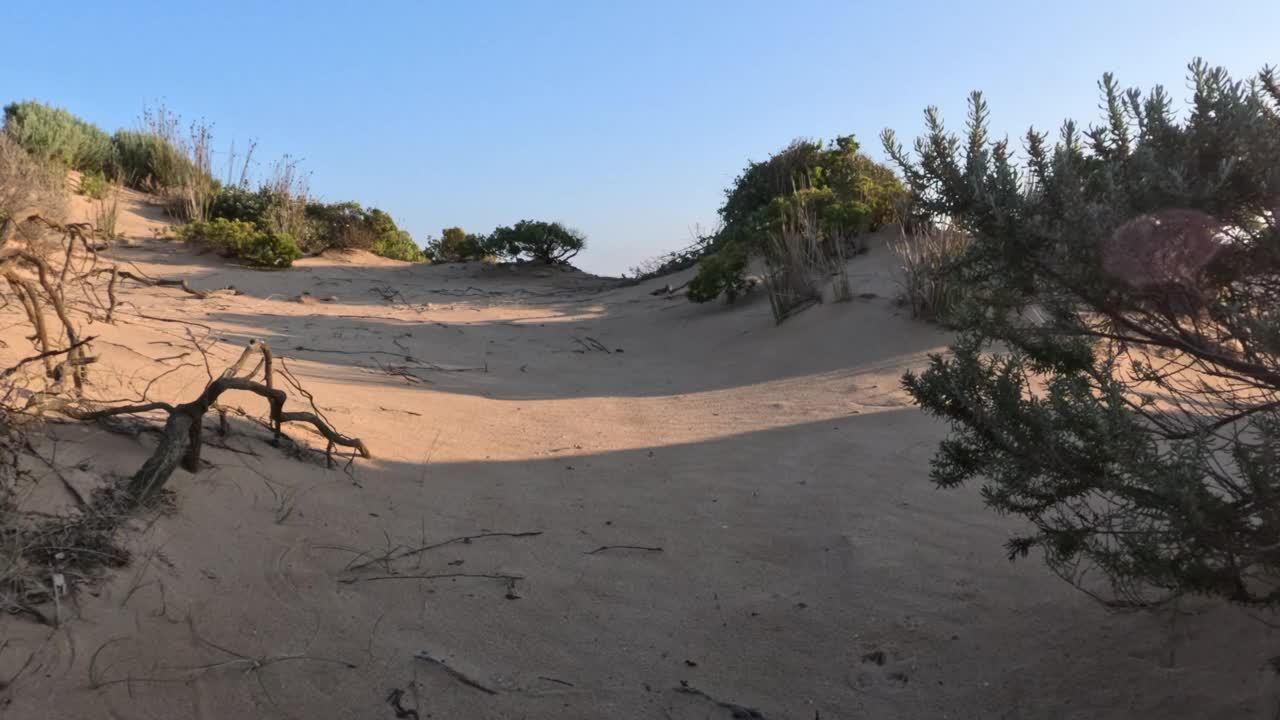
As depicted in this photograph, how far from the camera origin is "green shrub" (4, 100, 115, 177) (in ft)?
42.6

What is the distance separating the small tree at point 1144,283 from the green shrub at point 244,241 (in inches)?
478

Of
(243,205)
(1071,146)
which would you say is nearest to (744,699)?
(1071,146)

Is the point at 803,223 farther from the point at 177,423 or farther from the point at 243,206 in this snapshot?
the point at 243,206

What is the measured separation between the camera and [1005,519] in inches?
153

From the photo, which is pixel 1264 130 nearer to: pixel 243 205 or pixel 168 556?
pixel 168 556

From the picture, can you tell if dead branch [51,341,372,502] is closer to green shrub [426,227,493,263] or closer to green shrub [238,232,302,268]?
green shrub [238,232,302,268]

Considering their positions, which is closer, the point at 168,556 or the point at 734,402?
the point at 168,556

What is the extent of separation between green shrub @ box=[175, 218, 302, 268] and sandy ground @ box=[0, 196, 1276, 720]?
7.34 m

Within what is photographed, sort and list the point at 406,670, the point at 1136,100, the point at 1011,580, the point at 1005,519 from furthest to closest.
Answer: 1. the point at 1005,519
2. the point at 1011,580
3. the point at 406,670
4. the point at 1136,100

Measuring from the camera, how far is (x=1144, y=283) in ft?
6.74

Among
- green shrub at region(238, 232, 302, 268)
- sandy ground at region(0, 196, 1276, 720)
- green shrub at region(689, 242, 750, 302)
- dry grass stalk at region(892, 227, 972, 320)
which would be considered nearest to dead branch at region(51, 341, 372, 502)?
sandy ground at region(0, 196, 1276, 720)

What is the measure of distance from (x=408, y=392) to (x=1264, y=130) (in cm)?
540

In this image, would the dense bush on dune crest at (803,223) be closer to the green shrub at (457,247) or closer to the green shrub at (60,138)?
the green shrub at (457,247)

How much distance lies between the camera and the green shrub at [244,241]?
41.9 feet
